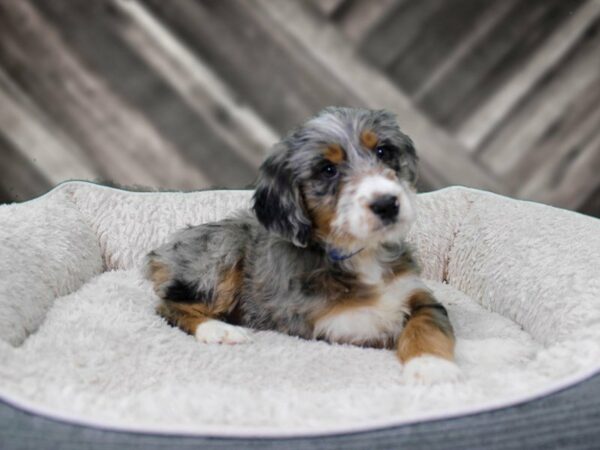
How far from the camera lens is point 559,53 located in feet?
14.7

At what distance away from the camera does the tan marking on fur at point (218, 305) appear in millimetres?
3006

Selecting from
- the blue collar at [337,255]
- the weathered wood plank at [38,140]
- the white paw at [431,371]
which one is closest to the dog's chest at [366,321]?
the blue collar at [337,255]

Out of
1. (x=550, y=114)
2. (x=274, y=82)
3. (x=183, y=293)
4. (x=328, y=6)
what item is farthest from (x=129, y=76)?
(x=550, y=114)

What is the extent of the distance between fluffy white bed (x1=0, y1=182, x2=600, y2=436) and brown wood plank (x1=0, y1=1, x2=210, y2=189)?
0.30 metres

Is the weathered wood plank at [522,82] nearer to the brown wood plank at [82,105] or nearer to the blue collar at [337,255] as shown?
the brown wood plank at [82,105]

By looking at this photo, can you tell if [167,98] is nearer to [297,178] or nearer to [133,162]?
[133,162]

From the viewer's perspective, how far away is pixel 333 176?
8.54ft

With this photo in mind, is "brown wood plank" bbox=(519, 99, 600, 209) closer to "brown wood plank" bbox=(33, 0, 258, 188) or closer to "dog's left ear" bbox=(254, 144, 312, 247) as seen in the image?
"brown wood plank" bbox=(33, 0, 258, 188)

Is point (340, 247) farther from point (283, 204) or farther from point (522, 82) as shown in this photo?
point (522, 82)

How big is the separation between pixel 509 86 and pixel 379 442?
10.9 ft

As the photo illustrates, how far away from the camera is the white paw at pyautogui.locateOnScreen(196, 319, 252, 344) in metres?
2.72

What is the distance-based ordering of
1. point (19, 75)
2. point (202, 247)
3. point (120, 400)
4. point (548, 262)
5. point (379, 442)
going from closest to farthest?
1. point (379, 442)
2. point (120, 400)
3. point (548, 262)
4. point (202, 247)
5. point (19, 75)

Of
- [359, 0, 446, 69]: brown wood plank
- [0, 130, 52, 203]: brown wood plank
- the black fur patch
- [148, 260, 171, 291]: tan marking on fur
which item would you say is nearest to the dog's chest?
the black fur patch

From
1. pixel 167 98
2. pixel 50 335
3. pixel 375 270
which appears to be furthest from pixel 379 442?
pixel 167 98
